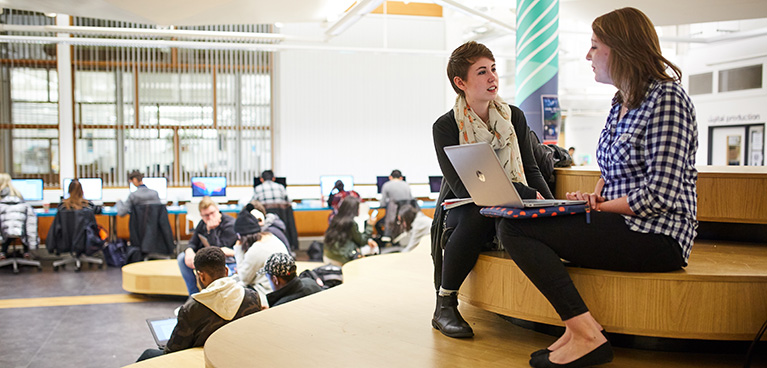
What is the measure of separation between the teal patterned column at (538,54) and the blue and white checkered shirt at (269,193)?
520cm

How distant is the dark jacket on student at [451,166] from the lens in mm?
2740

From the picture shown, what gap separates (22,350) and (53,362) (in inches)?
19.0

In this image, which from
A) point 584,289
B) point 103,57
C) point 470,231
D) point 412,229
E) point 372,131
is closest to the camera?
point 584,289

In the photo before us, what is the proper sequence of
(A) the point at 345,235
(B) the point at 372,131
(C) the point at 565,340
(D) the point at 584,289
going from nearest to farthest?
1. (C) the point at 565,340
2. (D) the point at 584,289
3. (A) the point at 345,235
4. (B) the point at 372,131

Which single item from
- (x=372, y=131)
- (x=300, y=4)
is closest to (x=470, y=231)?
(x=300, y=4)

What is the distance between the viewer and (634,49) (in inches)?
86.2

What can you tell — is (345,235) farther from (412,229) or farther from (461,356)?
(461,356)

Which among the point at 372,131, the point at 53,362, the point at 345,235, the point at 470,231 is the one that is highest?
the point at 372,131

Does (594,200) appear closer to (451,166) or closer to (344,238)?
(451,166)

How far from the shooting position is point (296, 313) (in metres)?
3.13

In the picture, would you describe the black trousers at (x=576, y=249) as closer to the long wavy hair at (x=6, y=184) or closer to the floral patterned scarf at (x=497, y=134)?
the floral patterned scarf at (x=497, y=134)

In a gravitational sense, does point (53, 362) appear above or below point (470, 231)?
below

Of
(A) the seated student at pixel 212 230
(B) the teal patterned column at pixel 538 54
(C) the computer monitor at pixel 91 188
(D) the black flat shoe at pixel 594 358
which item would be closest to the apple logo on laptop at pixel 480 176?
(D) the black flat shoe at pixel 594 358

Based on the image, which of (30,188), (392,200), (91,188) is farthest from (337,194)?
(30,188)
